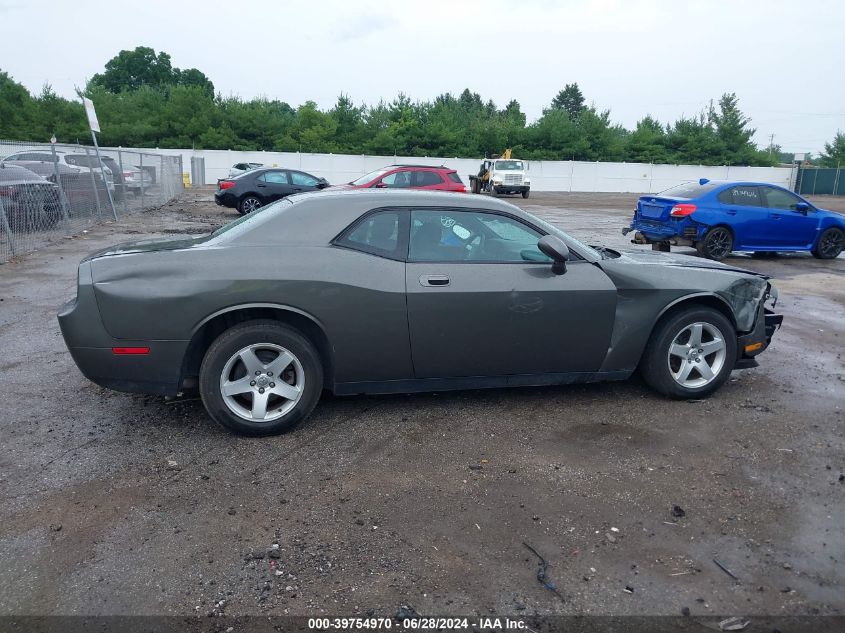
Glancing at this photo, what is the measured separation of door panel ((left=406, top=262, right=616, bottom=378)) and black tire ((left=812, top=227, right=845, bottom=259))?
427 inches

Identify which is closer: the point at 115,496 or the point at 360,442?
the point at 115,496

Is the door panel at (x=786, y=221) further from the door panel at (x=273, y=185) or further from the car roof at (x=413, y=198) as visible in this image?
the door panel at (x=273, y=185)

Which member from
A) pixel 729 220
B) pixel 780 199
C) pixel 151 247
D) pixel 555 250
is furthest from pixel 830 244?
pixel 151 247

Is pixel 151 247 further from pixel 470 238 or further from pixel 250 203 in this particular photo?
pixel 250 203

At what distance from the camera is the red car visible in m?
17.2

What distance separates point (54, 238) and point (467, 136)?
43.7 metres

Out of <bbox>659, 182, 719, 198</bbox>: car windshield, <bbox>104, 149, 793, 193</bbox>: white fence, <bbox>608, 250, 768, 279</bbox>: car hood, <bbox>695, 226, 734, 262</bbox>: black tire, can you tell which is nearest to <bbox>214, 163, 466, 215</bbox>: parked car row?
<bbox>659, 182, 719, 198</bbox>: car windshield

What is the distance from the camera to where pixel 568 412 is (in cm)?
476

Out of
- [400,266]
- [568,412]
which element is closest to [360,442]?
[400,266]

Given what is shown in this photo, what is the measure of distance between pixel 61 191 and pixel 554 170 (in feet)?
135

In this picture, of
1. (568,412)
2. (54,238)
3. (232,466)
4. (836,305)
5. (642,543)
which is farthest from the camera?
(54,238)

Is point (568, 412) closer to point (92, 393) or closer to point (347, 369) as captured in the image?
point (347, 369)

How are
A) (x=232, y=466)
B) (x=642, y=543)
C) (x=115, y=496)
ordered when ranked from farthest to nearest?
(x=232, y=466)
(x=115, y=496)
(x=642, y=543)

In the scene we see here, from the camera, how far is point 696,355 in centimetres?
493
